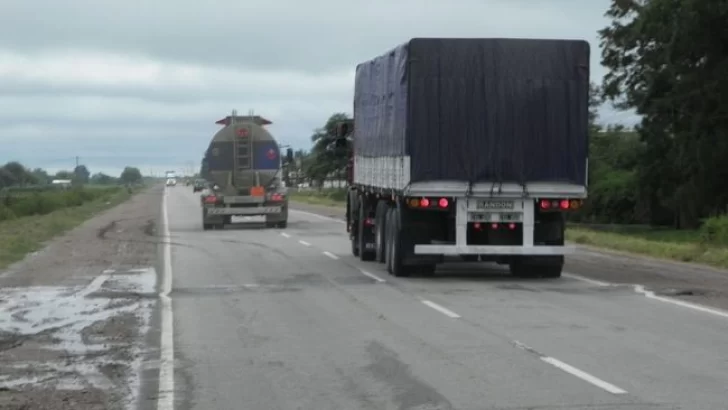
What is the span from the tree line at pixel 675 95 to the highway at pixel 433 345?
26.6 meters

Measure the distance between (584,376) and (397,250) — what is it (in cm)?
1049

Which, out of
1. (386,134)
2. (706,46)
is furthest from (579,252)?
(706,46)

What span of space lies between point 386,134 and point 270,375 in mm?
11724

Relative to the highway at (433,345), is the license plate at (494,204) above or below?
above

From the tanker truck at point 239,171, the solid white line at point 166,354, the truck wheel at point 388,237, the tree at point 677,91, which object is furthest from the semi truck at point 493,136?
the tree at point 677,91

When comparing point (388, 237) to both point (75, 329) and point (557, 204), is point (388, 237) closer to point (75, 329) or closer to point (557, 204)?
point (557, 204)

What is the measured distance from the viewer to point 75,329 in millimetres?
15000

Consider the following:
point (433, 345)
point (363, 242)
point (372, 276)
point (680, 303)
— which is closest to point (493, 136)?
point (372, 276)

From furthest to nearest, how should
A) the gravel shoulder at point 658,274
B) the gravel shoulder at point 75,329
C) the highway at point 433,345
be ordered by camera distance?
the gravel shoulder at point 658,274
the gravel shoulder at point 75,329
the highway at point 433,345

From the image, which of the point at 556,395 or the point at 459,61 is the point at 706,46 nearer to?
the point at 459,61

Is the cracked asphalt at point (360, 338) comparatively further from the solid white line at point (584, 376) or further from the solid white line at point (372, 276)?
the solid white line at point (372, 276)

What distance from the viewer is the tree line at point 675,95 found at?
5009cm

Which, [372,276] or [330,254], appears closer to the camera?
[372,276]

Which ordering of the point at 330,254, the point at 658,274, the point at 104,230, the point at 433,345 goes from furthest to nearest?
1. the point at 104,230
2. the point at 330,254
3. the point at 658,274
4. the point at 433,345
